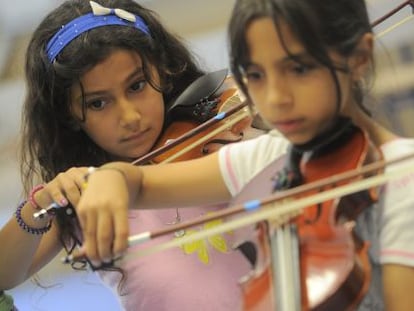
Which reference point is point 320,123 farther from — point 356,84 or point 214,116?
point 214,116

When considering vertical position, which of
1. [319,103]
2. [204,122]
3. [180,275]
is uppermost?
[319,103]

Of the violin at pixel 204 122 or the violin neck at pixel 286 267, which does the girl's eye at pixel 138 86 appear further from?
the violin neck at pixel 286 267

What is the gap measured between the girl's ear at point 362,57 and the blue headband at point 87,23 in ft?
1.25

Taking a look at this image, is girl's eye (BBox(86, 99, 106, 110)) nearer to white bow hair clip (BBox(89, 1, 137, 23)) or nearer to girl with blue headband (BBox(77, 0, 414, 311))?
white bow hair clip (BBox(89, 1, 137, 23))

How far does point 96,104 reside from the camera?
0.75 m

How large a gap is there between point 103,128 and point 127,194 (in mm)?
249

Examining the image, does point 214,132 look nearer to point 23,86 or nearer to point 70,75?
point 70,75

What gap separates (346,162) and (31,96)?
475 millimetres

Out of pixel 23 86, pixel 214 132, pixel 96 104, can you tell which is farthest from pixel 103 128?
pixel 23 86

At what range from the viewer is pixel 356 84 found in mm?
460

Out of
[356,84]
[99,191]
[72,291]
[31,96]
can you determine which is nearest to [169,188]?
[99,191]

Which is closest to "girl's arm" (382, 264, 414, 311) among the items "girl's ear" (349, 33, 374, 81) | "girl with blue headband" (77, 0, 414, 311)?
"girl with blue headband" (77, 0, 414, 311)

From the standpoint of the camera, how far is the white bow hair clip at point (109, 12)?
0.76 m

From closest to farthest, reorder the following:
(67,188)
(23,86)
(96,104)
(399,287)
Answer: (399,287)
(67,188)
(96,104)
(23,86)
